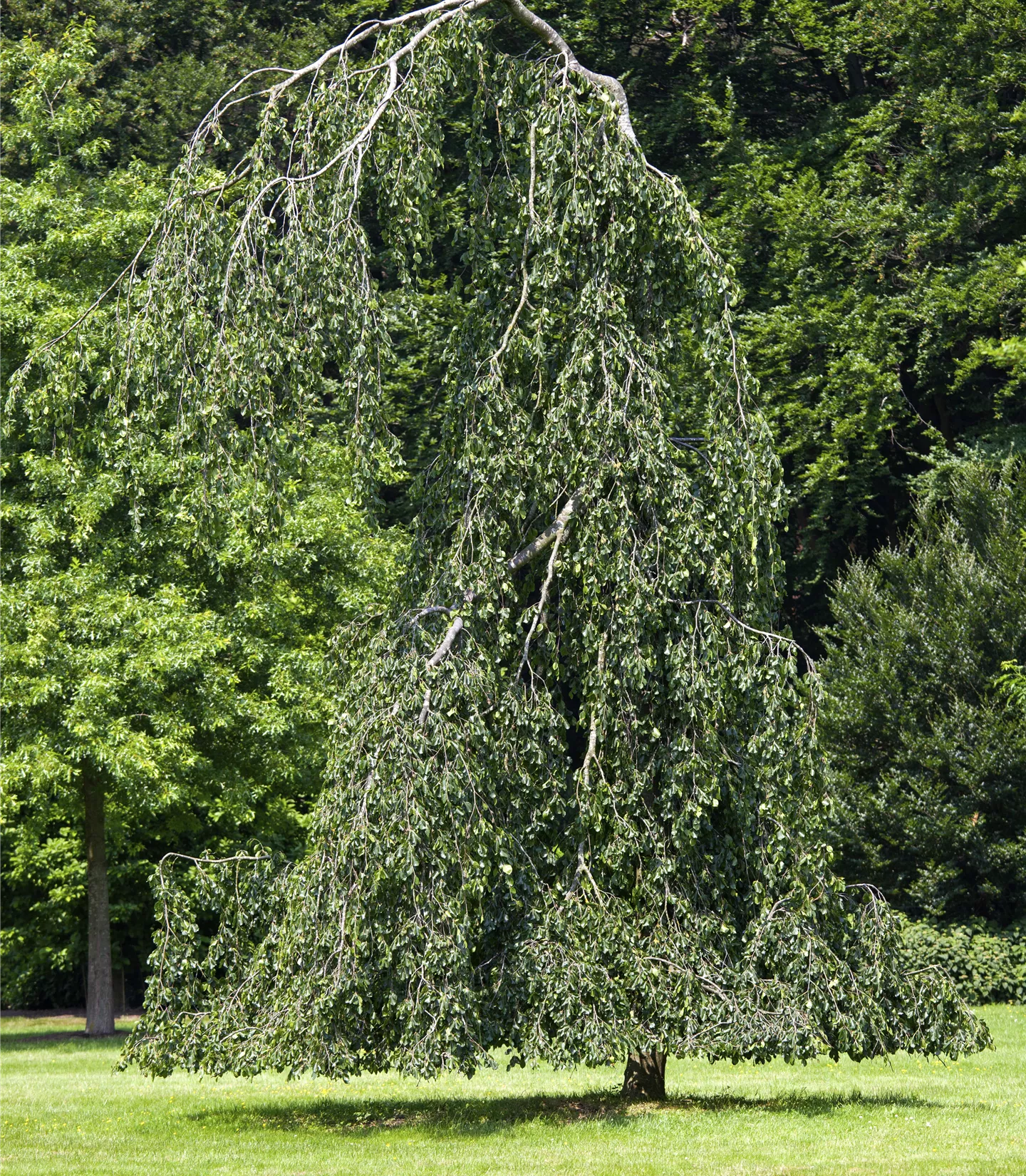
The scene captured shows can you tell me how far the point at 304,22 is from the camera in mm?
25734

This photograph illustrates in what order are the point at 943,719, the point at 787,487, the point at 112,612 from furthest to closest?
the point at 943,719, the point at 787,487, the point at 112,612

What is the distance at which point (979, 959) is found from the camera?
18.2m

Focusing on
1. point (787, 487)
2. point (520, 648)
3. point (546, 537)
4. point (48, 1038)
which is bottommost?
point (48, 1038)

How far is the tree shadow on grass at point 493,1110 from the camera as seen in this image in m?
9.55

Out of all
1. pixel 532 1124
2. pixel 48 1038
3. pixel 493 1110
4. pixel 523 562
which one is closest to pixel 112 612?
pixel 48 1038

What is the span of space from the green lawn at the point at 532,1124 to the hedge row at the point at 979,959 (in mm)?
4269

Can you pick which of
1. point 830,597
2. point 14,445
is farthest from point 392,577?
point 830,597

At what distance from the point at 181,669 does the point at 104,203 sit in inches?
284

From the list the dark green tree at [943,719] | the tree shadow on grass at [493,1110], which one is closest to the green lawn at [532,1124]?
the tree shadow on grass at [493,1110]

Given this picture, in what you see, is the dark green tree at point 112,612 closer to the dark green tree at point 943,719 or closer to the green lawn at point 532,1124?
the green lawn at point 532,1124

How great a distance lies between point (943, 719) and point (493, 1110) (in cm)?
1032

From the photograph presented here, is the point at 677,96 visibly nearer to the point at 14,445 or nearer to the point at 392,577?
the point at 392,577

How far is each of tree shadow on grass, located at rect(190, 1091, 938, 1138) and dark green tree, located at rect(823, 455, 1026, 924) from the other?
26.0 ft

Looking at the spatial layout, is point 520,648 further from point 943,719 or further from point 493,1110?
point 943,719
